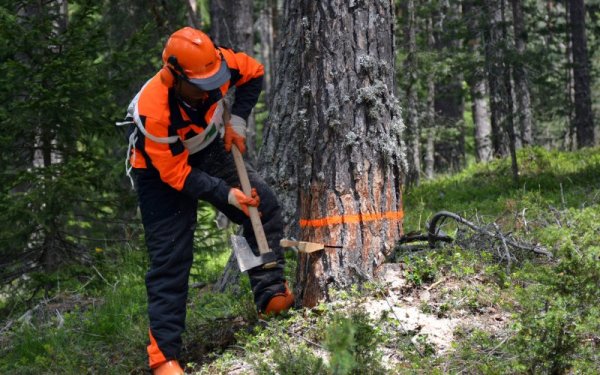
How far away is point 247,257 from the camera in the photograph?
5.08m

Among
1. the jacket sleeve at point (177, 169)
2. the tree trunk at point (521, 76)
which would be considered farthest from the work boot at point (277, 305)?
the tree trunk at point (521, 76)

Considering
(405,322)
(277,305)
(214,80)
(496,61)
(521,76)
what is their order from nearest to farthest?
1. (405,322)
2. (214,80)
3. (277,305)
4. (496,61)
5. (521,76)

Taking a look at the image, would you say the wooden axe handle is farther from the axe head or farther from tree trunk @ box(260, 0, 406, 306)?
tree trunk @ box(260, 0, 406, 306)

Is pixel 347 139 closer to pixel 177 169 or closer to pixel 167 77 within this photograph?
pixel 177 169

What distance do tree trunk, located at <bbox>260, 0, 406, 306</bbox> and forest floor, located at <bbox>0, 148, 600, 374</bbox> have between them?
198 mm

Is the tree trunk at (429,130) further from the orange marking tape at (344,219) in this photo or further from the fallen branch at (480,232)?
the orange marking tape at (344,219)

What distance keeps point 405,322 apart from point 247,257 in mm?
1256

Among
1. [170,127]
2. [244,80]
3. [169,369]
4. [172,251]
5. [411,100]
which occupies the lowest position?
[169,369]

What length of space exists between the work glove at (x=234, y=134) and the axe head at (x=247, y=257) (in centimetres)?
67

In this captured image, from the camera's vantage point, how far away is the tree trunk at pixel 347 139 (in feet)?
15.3

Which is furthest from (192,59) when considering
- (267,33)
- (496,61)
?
(267,33)

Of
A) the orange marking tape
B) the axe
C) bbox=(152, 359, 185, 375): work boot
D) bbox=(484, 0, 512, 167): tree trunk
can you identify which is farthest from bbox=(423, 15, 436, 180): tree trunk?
bbox=(152, 359, 185, 375): work boot

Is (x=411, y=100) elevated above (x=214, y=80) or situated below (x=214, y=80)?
below

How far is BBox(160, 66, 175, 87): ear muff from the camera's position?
4738 mm
